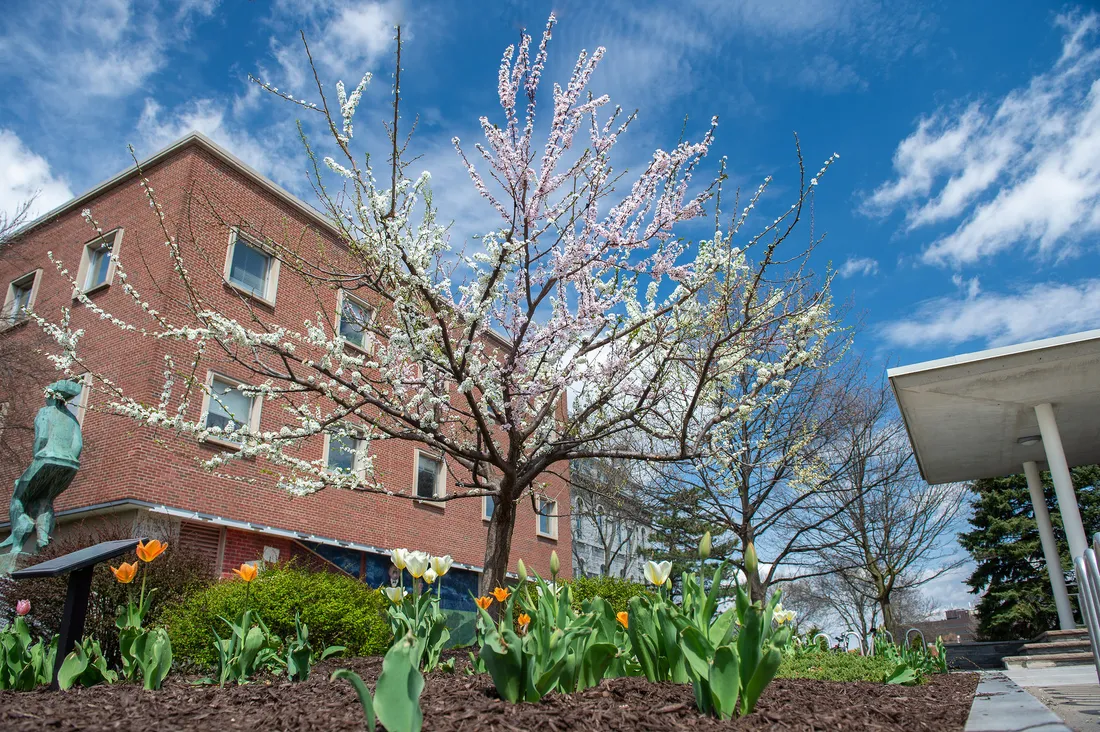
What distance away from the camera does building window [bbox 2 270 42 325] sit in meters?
15.1

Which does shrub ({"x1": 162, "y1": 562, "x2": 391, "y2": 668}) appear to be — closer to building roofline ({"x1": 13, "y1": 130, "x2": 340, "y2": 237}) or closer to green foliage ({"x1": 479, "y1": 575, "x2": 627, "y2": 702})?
green foliage ({"x1": 479, "y1": 575, "x2": 627, "y2": 702})

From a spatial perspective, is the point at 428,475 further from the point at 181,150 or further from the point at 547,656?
the point at 547,656

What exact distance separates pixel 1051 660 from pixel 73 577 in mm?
10394

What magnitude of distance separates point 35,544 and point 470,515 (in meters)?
10.8

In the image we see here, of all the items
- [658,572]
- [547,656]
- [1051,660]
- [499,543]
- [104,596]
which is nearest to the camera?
[547,656]

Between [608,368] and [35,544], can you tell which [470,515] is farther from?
[608,368]

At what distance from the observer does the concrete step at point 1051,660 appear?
27.3 feet

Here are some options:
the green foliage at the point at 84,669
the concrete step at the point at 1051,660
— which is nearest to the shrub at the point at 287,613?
the green foliage at the point at 84,669

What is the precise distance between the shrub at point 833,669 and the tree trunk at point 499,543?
247cm

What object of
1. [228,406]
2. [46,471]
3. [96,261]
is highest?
[96,261]

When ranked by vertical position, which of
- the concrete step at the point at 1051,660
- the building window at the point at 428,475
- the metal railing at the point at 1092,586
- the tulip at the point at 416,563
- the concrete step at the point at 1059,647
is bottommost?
the concrete step at the point at 1051,660

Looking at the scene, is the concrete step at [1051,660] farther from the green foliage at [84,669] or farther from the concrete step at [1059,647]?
the green foliage at [84,669]

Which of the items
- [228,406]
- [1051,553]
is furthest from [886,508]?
[228,406]

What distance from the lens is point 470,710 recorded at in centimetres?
253
